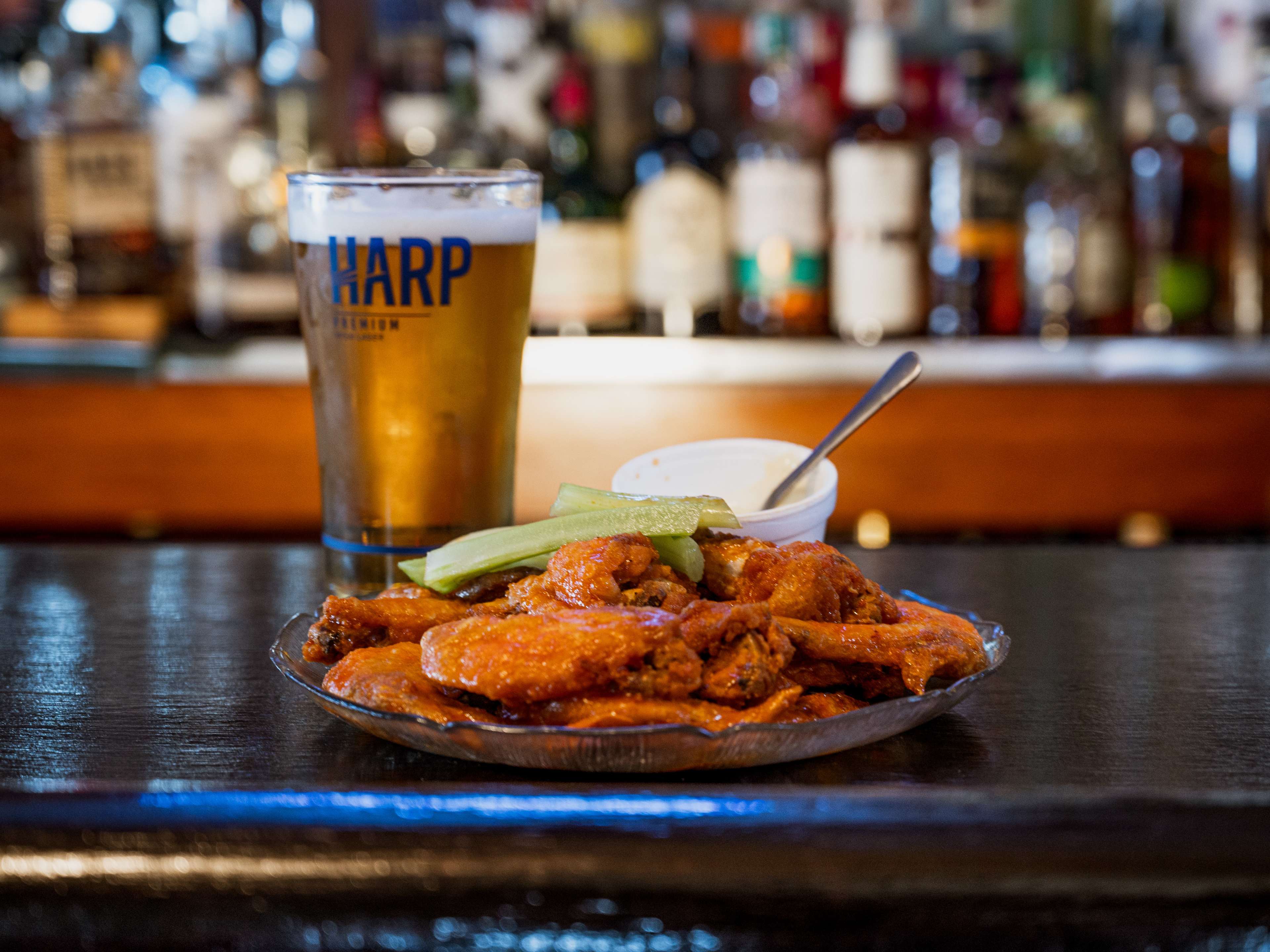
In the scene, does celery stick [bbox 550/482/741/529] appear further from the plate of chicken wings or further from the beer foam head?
the beer foam head

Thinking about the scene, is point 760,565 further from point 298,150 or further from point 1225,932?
point 298,150

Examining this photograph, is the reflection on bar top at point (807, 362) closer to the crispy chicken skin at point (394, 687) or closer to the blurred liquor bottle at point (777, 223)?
the blurred liquor bottle at point (777, 223)

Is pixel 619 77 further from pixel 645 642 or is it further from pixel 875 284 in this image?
pixel 645 642

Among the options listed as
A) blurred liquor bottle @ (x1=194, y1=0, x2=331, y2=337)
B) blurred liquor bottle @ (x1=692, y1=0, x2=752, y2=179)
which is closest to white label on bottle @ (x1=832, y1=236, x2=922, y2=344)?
blurred liquor bottle @ (x1=692, y1=0, x2=752, y2=179)

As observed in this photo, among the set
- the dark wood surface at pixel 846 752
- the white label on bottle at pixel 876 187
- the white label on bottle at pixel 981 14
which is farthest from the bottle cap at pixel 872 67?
the dark wood surface at pixel 846 752

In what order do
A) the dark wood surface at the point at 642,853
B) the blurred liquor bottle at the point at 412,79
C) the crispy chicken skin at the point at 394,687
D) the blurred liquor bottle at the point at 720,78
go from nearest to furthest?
the dark wood surface at the point at 642,853 → the crispy chicken skin at the point at 394,687 → the blurred liquor bottle at the point at 412,79 → the blurred liquor bottle at the point at 720,78

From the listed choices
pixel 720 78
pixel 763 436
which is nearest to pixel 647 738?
pixel 763 436
